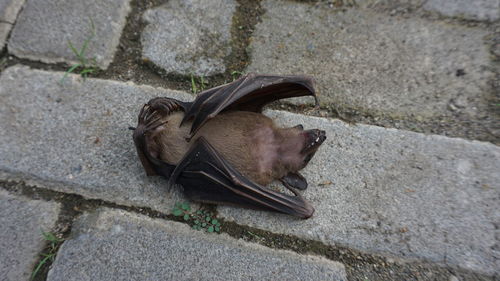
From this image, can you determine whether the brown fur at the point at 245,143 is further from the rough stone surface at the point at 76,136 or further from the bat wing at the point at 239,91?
the rough stone surface at the point at 76,136

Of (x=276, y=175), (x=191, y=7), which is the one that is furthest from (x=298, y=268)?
(x=191, y=7)

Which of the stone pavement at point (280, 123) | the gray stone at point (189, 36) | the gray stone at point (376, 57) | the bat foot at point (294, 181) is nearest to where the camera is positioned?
the stone pavement at point (280, 123)

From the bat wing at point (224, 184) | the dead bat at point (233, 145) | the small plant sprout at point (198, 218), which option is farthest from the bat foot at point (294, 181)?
the small plant sprout at point (198, 218)

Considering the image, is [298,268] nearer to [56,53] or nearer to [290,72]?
[290,72]

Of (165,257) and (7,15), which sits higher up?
(7,15)

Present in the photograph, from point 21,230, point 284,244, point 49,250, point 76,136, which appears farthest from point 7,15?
point 284,244

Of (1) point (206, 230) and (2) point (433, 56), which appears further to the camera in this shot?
(2) point (433, 56)

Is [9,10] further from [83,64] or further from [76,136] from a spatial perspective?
[76,136]
